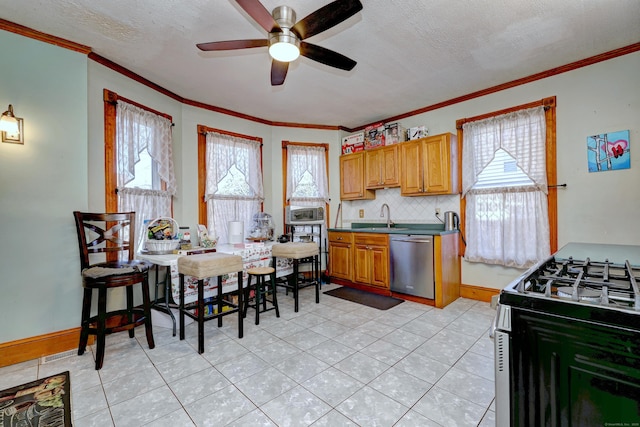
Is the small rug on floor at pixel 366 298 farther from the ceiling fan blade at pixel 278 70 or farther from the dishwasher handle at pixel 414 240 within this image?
the ceiling fan blade at pixel 278 70

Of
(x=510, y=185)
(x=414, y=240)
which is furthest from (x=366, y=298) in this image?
(x=510, y=185)

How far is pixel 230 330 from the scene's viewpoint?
2785 millimetres

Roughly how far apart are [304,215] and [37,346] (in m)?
3.10

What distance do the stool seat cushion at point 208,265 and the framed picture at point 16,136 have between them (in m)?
1.55

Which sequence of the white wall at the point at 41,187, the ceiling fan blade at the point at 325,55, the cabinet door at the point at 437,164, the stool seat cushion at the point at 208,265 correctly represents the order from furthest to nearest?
the cabinet door at the point at 437,164
the stool seat cushion at the point at 208,265
the white wall at the point at 41,187
the ceiling fan blade at the point at 325,55

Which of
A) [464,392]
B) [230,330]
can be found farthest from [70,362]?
[464,392]

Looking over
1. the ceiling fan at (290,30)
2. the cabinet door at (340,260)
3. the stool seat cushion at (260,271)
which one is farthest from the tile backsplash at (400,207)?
the ceiling fan at (290,30)

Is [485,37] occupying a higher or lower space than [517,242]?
higher

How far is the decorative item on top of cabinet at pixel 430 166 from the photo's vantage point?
3.63 m

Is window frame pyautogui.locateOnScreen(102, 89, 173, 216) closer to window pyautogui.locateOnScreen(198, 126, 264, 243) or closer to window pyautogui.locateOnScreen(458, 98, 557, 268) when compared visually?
window pyautogui.locateOnScreen(198, 126, 264, 243)

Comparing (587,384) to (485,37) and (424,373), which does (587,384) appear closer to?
(424,373)

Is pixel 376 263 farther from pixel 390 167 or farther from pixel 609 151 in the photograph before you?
pixel 609 151

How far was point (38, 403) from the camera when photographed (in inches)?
66.6

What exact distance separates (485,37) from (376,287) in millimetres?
3079
